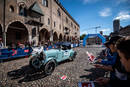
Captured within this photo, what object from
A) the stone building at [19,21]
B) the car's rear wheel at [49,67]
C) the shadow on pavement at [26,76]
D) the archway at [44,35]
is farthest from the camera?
the archway at [44,35]

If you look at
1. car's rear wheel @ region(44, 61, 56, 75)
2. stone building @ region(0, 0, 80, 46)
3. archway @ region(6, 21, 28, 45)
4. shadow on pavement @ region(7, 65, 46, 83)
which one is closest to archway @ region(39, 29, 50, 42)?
stone building @ region(0, 0, 80, 46)

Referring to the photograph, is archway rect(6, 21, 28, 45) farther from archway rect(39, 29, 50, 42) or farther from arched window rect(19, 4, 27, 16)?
archway rect(39, 29, 50, 42)

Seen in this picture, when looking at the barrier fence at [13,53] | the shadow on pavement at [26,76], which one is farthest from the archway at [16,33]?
the shadow on pavement at [26,76]

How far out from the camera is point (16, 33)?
13922mm

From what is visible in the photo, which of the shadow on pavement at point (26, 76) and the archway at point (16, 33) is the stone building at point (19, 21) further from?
the shadow on pavement at point (26, 76)

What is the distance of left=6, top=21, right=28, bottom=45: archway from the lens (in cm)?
1283

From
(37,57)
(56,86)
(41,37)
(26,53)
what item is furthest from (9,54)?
(41,37)

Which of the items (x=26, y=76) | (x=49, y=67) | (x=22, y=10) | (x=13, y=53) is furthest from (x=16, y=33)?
(x=49, y=67)

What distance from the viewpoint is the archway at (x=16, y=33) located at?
1283 cm

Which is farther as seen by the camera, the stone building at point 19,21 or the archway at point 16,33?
the archway at point 16,33

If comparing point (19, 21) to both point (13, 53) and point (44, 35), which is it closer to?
point (44, 35)

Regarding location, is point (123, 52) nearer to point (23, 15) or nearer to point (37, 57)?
point (37, 57)

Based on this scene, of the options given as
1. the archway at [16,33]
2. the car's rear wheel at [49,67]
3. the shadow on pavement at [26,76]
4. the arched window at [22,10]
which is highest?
the arched window at [22,10]

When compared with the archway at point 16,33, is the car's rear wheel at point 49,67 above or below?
below
